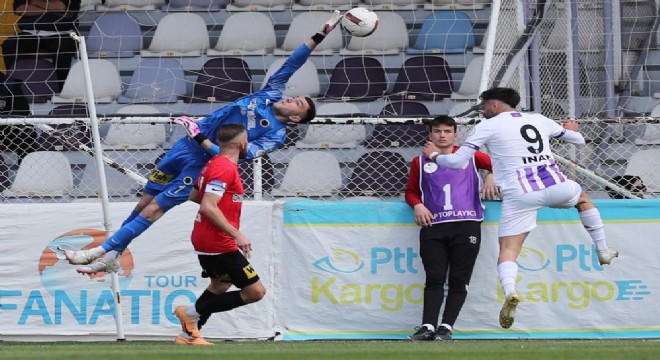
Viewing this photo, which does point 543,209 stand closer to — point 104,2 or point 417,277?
point 417,277

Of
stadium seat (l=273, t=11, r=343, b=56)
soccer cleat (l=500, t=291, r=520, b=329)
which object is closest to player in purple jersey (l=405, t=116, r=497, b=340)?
soccer cleat (l=500, t=291, r=520, b=329)

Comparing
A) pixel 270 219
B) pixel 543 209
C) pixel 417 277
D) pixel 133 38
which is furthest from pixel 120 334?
pixel 133 38

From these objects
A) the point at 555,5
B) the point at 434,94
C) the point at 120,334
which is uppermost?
the point at 555,5

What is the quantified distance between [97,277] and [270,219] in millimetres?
1614

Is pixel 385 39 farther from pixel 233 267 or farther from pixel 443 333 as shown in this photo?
pixel 233 267

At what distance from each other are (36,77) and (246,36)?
2.42 metres

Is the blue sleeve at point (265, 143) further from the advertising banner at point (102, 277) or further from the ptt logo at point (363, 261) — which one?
the ptt logo at point (363, 261)

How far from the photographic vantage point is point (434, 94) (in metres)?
13.9

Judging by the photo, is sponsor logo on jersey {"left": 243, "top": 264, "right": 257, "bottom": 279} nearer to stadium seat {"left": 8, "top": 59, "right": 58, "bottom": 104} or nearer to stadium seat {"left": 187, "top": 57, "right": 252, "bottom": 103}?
stadium seat {"left": 187, "top": 57, "right": 252, "bottom": 103}

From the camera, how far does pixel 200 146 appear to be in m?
11.0

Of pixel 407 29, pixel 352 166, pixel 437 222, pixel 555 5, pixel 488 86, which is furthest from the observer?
pixel 407 29

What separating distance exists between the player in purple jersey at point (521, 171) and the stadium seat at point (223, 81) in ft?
13.5

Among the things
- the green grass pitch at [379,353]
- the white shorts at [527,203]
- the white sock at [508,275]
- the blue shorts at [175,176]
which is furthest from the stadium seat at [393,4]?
the green grass pitch at [379,353]

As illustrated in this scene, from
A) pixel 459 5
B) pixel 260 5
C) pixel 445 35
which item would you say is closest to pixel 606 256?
pixel 445 35
